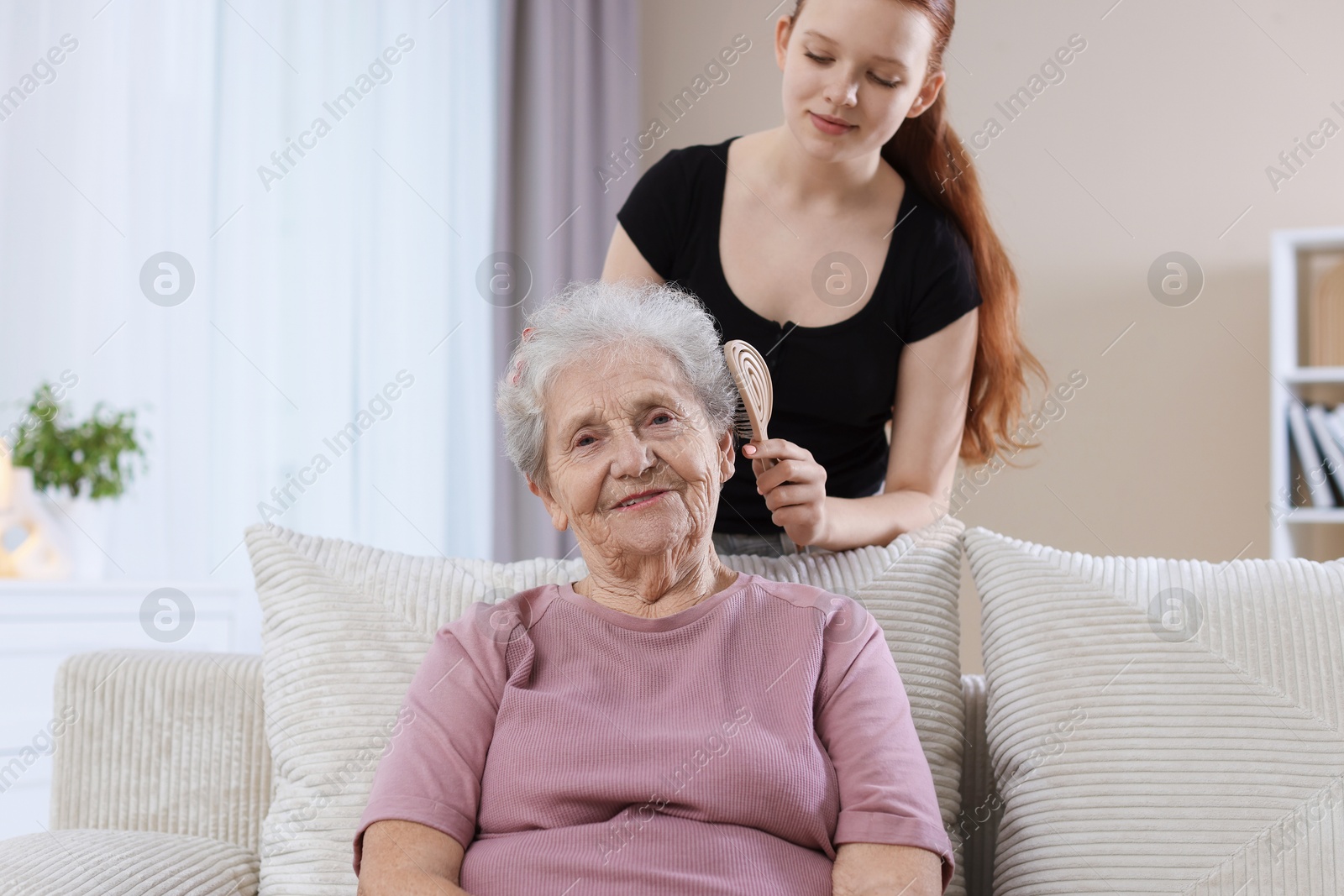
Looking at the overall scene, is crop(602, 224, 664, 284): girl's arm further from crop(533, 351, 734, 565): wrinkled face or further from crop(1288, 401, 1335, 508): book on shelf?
crop(1288, 401, 1335, 508): book on shelf

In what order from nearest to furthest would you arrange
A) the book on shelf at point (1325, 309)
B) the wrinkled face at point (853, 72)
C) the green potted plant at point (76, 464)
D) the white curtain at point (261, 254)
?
the wrinkled face at point (853, 72) < the green potted plant at point (76, 464) < the white curtain at point (261, 254) < the book on shelf at point (1325, 309)

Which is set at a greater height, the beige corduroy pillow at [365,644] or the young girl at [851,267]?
the young girl at [851,267]

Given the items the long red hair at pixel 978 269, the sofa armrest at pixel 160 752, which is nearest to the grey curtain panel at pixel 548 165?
the long red hair at pixel 978 269

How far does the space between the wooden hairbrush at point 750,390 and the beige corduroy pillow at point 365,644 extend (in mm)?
171

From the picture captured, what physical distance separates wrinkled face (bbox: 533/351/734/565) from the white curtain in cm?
171

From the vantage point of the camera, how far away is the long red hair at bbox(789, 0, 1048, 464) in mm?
1795

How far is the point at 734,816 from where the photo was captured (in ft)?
3.79

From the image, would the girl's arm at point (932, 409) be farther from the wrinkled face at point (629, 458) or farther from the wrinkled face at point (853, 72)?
the wrinkled face at point (629, 458)

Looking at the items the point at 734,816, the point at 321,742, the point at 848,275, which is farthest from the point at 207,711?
the point at 848,275

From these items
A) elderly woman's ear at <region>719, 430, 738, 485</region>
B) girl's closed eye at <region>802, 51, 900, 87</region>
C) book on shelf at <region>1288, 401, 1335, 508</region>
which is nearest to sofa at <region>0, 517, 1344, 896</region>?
elderly woman's ear at <region>719, 430, 738, 485</region>

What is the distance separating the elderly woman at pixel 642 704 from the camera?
1.14 metres

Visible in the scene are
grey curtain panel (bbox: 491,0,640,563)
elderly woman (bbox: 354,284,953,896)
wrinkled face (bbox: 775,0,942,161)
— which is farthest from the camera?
grey curtain panel (bbox: 491,0,640,563)

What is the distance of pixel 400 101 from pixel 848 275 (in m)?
1.99

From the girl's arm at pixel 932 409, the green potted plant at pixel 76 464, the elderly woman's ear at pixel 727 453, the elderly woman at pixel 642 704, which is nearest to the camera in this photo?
the elderly woman at pixel 642 704
